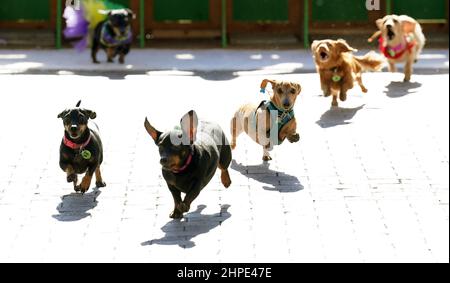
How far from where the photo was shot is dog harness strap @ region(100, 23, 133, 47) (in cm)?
1823

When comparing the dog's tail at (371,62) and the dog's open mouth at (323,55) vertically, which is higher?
the dog's open mouth at (323,55)

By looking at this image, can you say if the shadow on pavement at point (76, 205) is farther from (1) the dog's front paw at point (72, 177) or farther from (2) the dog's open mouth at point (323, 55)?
(2) the dog's open mouth at point (323, 55)

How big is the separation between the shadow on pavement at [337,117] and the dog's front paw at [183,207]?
13.7ft

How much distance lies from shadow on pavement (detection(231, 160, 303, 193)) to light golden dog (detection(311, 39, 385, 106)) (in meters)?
2.70

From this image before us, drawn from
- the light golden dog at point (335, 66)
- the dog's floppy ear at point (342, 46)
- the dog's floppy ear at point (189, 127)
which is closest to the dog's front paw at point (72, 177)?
the dog's floppy ear at point (189, 127)

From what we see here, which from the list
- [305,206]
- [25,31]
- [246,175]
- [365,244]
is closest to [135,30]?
[25,31]

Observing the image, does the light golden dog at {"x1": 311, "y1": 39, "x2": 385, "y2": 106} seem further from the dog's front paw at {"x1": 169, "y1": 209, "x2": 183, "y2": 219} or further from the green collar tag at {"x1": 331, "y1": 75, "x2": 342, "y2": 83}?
the dog's front paw at {"x1": 169, "y1": 209, "x2": 183, "y2": 219}

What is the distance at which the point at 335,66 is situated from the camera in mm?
15227

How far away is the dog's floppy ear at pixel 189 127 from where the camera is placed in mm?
10117

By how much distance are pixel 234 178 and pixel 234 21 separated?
864 centimetres

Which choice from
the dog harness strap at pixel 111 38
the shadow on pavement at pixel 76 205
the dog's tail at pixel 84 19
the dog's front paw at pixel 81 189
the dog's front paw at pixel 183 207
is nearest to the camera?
the dog's front paw at pixel 183 207

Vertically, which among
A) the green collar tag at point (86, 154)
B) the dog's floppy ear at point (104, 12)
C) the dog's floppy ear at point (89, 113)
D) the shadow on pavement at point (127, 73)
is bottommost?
the shadow on pavement at point (127, 73)

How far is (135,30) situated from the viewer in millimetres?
20344

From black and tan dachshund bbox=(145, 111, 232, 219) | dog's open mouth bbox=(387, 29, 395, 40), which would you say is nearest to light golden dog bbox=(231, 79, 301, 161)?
black and tan dachshund bbox=(145, 111, 232, 219)
